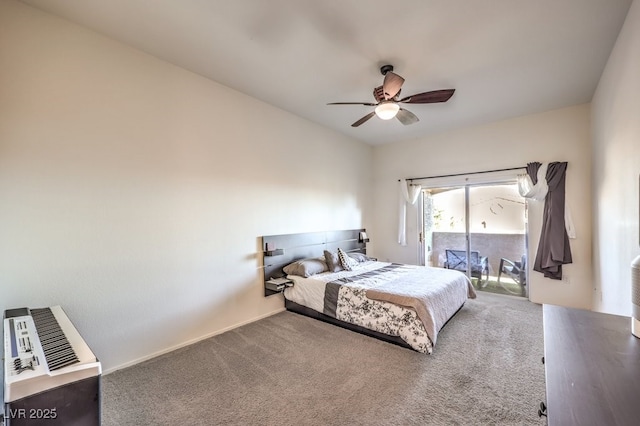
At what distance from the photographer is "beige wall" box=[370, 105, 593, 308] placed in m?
3.91

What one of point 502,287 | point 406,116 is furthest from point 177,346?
point 502,287

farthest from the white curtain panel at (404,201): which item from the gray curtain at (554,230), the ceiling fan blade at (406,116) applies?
the ceiling fan blade at (406,116)

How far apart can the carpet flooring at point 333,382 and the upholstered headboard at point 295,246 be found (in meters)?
0.92

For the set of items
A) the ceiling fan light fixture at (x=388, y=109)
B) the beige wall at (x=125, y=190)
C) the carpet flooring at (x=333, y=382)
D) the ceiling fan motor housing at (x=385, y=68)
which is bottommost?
the carpet flooring at (x=333, y=382)

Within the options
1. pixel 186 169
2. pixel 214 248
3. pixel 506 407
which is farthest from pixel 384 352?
pixel 186 169

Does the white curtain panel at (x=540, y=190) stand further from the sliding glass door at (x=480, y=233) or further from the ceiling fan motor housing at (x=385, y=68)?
the ceiling fan motor housing at (x=385, y=68)

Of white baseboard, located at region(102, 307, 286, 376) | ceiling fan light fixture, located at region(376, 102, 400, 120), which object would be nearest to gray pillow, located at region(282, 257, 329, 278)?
white baseboard, located at region(102, 307, 286, 376)

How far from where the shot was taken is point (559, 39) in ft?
8.13

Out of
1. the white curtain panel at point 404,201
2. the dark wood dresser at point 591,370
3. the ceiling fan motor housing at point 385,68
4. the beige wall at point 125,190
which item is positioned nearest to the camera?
the dark wood dresser at point 591,370

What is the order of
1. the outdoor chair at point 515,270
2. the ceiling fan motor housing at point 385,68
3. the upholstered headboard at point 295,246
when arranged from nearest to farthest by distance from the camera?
1. the ceiling fan motor housing at point 385,68
2. the upholstered headboard at point 295,246
3. the outdoor chair at point 515,270

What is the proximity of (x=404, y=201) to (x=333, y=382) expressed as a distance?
409cm

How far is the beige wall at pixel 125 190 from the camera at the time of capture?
6.75ft

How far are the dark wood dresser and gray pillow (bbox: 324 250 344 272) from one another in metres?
2.69

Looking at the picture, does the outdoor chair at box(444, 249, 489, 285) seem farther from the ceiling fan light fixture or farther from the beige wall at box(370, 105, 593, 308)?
the ceiling fan light fixture
